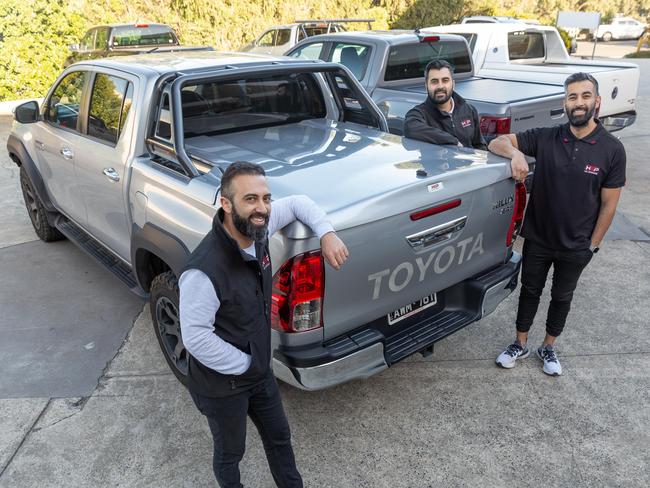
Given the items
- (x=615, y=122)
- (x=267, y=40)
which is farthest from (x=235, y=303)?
(x=267, y=40)

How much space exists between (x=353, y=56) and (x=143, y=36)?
7.85 m

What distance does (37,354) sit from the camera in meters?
3.89

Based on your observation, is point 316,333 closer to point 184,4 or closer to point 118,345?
point 118,345

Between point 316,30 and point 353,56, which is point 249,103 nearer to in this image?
point 353,56

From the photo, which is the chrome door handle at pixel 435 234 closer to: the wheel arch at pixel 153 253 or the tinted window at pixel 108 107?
the wheel arch at pixel 153 253

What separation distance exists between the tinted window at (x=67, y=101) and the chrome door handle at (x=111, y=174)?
82 centimetres

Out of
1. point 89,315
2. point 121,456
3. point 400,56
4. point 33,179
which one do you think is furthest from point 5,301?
point 400,56

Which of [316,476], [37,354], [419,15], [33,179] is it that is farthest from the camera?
[419,15]

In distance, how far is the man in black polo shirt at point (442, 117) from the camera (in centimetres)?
405

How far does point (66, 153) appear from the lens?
437cm

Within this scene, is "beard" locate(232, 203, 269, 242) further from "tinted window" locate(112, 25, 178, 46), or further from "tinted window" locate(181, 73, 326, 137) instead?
"tinted window" locate(112, 25, 178, 46)

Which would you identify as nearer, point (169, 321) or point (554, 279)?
point (169, 321)

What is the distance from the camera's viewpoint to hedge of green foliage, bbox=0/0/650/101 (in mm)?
12883

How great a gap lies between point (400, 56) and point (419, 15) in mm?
17467
